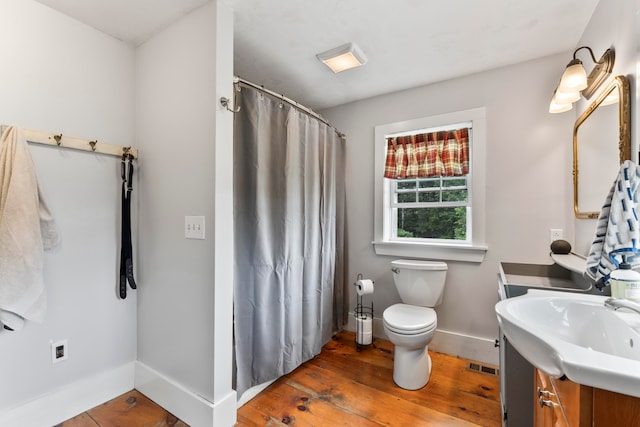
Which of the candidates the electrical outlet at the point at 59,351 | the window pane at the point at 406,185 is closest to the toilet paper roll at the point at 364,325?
the window pane at the point at 406,185

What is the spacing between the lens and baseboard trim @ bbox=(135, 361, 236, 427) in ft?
4.80

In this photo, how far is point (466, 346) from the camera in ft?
7.39

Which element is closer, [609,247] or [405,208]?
[609,247]

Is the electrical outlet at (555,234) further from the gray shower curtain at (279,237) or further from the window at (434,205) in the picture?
the gray shower curtain at (279,237)

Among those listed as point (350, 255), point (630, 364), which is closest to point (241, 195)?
point (350, 255)

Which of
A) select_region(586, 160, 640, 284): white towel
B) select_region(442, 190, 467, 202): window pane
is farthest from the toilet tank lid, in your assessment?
select_region(586, 160, 640, 284): white towel

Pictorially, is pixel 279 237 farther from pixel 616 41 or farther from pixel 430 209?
pixel 616 41

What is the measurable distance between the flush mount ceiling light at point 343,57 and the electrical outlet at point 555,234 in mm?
1776

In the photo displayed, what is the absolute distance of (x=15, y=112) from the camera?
1.44 m

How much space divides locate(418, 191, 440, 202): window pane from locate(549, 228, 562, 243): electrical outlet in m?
0.81

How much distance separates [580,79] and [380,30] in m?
1.12

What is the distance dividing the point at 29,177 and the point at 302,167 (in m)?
1.51

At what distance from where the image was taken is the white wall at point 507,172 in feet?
6.48

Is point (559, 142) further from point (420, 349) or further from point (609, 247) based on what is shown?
point (420, 349)
